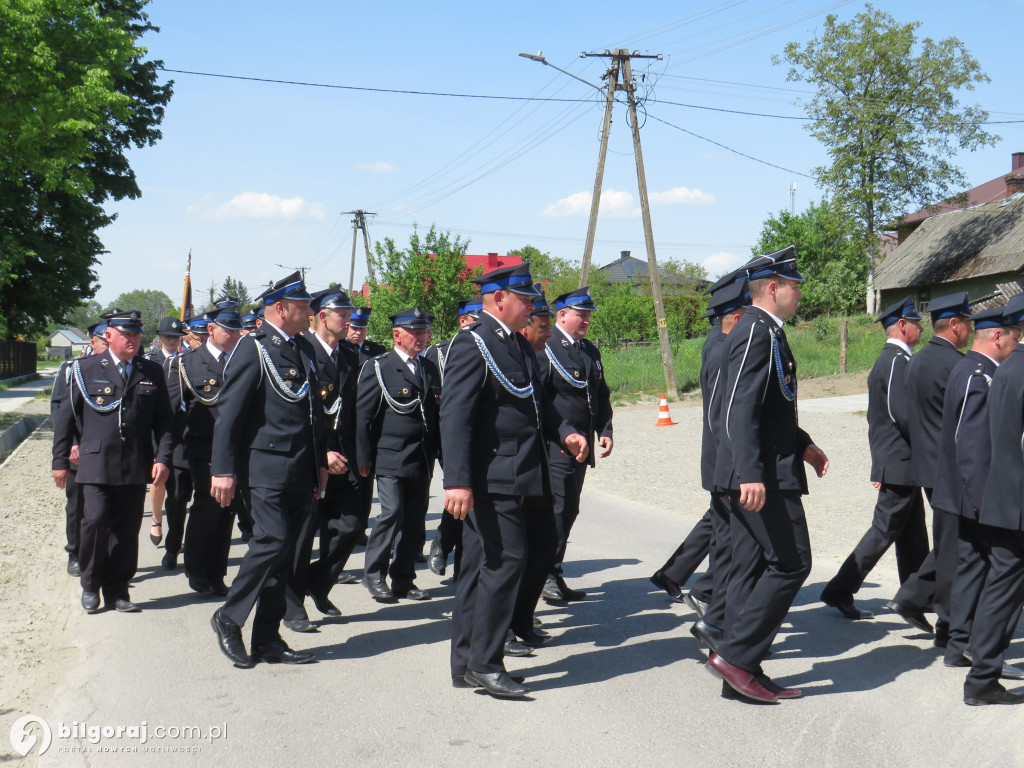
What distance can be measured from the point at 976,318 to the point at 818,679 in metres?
2.11

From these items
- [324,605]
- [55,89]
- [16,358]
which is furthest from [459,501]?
[16,358]

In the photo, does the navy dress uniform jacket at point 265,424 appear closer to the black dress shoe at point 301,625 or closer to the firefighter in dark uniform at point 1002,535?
the black dress shoe at point 301,625

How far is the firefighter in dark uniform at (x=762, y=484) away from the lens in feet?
15.0

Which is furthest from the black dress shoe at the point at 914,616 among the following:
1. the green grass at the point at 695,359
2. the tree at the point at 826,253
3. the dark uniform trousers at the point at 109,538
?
the tree at the point at 826,253

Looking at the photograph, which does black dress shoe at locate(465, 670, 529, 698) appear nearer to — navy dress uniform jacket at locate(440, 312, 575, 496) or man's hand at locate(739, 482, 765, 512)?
navy dress uniform jacket at locate(440, 312, 575, 496)

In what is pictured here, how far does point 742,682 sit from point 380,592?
3.12m

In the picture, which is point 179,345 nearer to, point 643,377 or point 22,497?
point 22,497

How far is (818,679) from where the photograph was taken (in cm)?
504

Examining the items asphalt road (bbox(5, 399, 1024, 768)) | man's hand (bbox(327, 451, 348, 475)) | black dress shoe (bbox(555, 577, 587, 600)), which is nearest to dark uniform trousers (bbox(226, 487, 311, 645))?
asphalt road (bbox(5, 399, 1024, 768))

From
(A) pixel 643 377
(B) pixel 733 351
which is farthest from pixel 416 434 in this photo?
(A) pixel 643 377

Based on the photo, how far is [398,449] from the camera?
22.6ft

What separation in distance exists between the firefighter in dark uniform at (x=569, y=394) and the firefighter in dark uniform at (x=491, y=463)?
142 cm

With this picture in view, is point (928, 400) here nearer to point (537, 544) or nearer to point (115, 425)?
point (537, 544)

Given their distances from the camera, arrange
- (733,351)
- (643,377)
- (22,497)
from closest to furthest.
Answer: (733,351) → (22,497) → (643,377)
